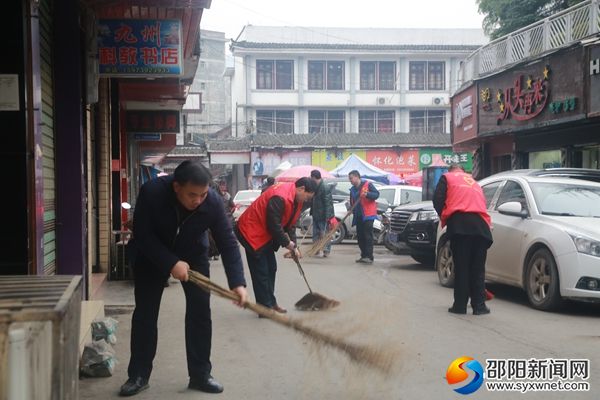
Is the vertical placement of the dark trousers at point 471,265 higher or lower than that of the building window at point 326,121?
lower

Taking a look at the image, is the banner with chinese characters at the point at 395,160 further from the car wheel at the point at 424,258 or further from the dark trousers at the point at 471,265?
the dark trousers at the point at 471,265

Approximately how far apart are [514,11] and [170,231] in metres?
19.3

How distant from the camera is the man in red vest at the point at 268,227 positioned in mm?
7641

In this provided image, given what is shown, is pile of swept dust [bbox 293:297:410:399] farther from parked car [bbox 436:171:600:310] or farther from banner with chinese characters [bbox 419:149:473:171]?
banner with chinese characters [bbox 419:149:473:171]

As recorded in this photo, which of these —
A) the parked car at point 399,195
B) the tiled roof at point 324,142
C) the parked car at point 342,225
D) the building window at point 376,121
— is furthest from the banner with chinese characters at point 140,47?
the building window at point 376,121

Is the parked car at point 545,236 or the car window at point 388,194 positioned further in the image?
the car window at point 388,194

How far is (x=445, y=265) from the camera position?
1023 cm

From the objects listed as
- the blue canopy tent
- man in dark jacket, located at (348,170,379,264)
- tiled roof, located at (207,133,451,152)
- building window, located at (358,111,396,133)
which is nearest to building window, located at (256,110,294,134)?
building window, located at (358,111,396,133)

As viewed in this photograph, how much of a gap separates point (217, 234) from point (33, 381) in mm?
2541

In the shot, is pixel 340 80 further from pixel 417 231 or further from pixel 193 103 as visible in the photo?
pixel 417 231

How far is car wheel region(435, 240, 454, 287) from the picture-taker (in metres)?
10.1

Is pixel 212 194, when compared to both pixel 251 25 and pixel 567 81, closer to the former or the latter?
pixel 567 81

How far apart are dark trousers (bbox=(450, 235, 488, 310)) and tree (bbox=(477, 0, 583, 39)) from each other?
1529 cm

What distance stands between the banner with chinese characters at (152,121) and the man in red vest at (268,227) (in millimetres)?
10358
